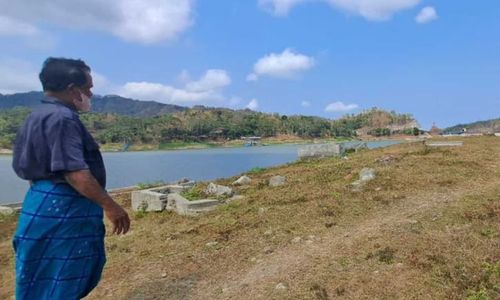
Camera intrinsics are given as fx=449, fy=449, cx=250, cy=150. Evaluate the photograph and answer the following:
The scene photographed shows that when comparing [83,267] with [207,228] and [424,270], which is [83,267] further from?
[207,228]

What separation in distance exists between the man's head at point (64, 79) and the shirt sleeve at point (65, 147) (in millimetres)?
310

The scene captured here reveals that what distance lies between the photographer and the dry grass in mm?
4547

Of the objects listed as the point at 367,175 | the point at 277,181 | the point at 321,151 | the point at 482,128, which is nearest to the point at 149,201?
the point at 277,181

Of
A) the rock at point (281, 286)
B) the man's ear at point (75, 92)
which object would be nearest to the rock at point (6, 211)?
the rock at point (281, 286)

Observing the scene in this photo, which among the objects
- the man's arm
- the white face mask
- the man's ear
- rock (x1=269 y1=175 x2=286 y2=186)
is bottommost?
rock (x1=269 y1=175 x2=286 y2=186)

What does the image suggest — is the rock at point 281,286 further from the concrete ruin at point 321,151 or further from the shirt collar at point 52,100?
the concrete ruin at point 321,151

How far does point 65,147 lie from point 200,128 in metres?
122

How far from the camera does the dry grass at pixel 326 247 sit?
14.9 feet

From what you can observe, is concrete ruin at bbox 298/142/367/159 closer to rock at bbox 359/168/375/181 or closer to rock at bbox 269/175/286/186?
rock at bbox 269/175/286/186

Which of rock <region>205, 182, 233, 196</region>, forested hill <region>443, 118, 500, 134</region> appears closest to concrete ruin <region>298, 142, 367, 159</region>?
rock <region>205, 182, 233, 196</region>

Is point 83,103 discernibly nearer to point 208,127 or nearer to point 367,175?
point 367,175

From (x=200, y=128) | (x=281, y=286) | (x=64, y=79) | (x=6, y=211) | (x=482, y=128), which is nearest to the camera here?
(x=64, y=79)

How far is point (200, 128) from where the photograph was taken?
124312 mm

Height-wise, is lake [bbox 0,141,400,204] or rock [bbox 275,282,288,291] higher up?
rock [bbox 275,282,288,291]
